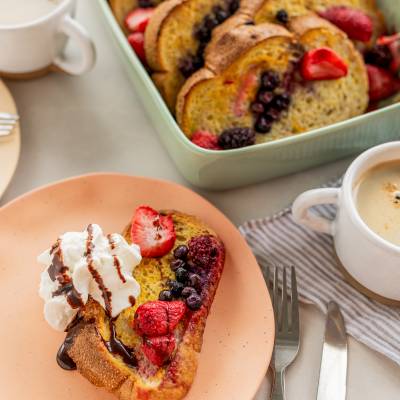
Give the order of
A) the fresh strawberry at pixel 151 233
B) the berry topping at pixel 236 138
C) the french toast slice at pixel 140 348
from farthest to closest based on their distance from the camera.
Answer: the berry topping at pixel 236 138 → the fresh strawberry at pixel 151 233 → the french toast slice at pixel 140 348

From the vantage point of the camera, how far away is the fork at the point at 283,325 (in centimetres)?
159

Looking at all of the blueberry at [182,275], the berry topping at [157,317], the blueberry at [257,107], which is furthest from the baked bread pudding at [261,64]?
the berry topping at [157,317]

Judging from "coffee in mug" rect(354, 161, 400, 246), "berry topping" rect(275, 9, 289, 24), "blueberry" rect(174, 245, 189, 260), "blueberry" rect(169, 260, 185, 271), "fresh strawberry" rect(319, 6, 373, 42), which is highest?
"berry topping" rect(275, 9, 289, 24)

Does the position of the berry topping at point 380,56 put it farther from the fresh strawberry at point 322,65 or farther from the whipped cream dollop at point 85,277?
the whipped cream dollop at point 85,277

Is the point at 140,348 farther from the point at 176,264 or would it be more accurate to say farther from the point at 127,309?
the point at 176,264

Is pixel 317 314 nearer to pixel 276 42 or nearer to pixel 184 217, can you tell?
pixel 184 217

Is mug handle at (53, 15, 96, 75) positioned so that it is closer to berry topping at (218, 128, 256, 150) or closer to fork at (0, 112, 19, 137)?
fork at (0, 112, 19, 137)

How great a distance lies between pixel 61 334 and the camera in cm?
164

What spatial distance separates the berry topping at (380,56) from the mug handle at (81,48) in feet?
2.79

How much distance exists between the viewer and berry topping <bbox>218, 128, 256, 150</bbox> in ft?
5.96

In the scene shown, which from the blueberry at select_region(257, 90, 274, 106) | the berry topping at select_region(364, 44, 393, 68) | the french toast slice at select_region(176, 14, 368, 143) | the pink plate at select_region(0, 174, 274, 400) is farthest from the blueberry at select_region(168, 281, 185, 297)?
the berry topping at select_region(364, 44, 393, 68)

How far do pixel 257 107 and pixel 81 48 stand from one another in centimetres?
58

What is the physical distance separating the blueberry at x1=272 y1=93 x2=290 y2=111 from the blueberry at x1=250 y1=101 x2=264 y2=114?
4 cm

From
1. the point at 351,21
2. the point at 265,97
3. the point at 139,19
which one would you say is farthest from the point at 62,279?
the point at 351,21
